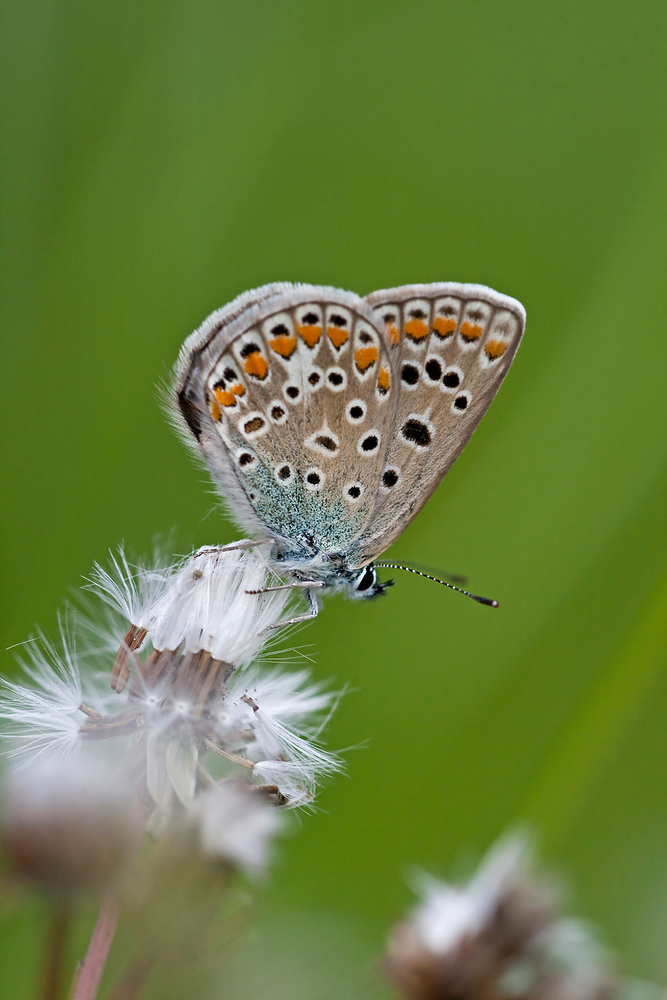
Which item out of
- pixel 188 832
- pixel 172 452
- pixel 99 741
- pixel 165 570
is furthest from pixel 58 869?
pixel 172 452

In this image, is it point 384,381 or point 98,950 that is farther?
point 384,381

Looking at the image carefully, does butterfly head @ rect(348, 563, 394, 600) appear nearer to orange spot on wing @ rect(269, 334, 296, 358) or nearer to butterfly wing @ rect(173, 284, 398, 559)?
butterfly wing @ rect(173, 284, 398, 559)

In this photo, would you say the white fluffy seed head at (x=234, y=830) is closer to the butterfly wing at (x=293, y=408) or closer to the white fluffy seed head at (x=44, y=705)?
the white fluffy seed head at (x=44, y=705)

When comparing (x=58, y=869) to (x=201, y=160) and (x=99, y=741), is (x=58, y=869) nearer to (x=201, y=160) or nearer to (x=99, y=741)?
(x=99, y=741)

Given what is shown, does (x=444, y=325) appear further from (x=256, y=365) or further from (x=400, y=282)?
(x=400, y=282)

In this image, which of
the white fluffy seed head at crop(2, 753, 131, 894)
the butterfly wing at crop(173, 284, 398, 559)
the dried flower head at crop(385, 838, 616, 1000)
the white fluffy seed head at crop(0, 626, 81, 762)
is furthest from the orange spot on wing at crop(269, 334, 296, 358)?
the white fluffy seed head at crop(2, 753, 131, 894)

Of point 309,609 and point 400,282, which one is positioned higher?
point 400,282

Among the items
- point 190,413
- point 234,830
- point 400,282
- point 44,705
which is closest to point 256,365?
point 190,413
